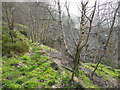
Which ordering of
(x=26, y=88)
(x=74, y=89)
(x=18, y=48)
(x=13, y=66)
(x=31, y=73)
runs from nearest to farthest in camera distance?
(x=26, y=88) < (x=74, y=89) < (x=31, y=73) < (x=13, y=66) < (x=18, y=48)

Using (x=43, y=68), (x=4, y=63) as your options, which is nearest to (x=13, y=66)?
(x=4, y=63)

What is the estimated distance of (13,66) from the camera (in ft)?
19.5

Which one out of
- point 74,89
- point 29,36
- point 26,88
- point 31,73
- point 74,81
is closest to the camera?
point 26,88

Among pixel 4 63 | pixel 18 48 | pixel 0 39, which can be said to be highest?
pixel 0 39

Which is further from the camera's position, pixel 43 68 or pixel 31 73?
pixel 43 68

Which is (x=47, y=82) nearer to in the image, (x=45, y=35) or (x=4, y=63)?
(x=4, y=63)

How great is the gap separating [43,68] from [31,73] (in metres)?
0.92

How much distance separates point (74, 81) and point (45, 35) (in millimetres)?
14614

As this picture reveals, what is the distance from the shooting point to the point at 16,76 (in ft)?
16.3

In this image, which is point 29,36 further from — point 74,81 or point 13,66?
point 74,81

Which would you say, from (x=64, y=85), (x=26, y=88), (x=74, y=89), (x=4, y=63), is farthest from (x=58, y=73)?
(x=4, y=63)

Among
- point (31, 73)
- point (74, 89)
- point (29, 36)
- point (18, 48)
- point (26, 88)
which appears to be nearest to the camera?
point (26, 88)

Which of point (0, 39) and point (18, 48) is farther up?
point (0, 39)

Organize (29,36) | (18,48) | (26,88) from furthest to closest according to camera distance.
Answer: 1. (29,36)
2. (18,48)
3. (26,88)
